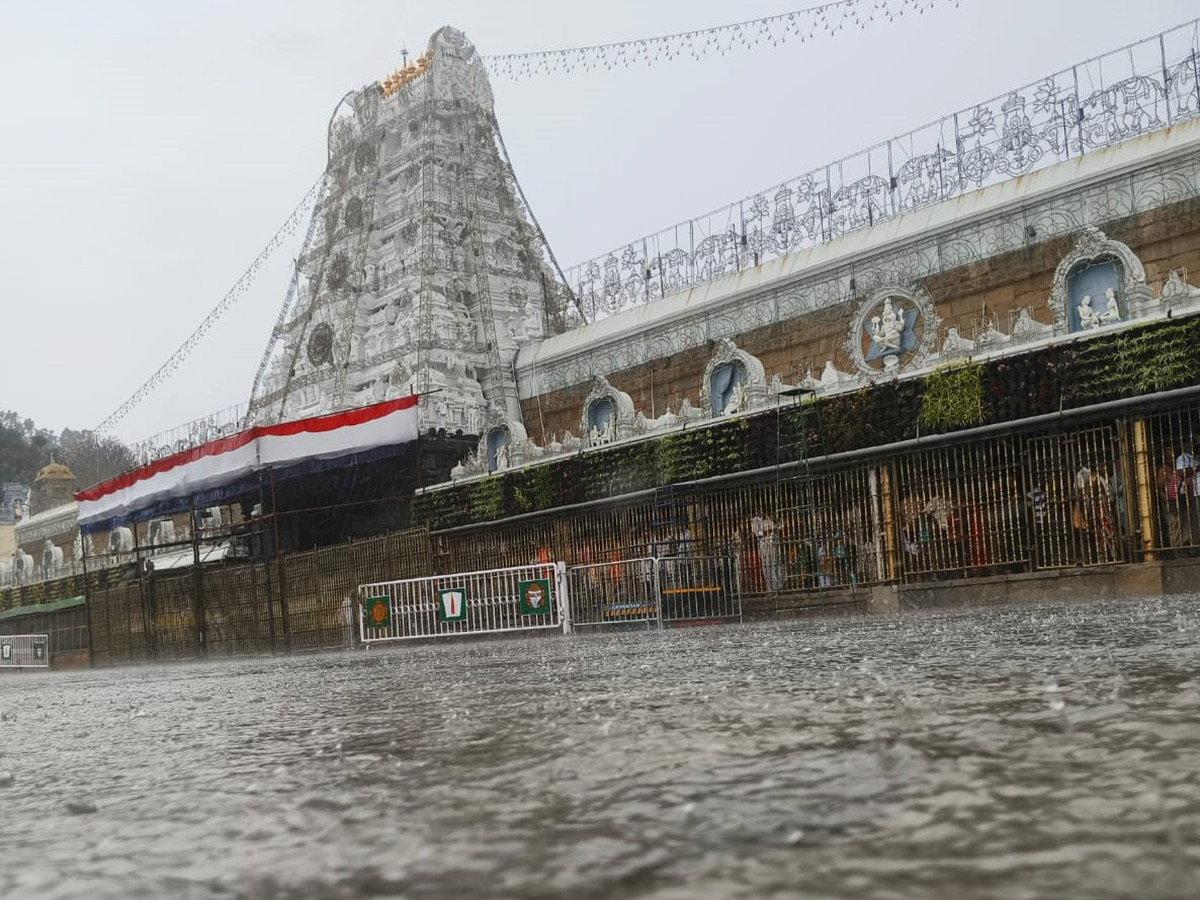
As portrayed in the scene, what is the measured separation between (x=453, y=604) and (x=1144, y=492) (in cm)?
1020

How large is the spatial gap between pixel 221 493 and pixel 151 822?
80.5 ft

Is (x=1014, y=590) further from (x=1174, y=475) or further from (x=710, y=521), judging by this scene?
(x=710, y=521)

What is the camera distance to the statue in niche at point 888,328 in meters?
21.2

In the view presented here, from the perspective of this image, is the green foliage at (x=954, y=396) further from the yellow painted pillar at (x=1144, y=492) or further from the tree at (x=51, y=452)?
the tree at (x=51, y=452)

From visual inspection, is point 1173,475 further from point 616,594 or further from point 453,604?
point 453,604

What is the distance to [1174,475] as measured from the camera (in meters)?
13.8

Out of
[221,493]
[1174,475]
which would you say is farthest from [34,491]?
[1174,475]

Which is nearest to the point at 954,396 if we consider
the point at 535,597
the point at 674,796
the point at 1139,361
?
the point at 1139,361

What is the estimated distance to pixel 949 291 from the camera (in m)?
21.1

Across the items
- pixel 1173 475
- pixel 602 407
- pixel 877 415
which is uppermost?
pixel 602 407

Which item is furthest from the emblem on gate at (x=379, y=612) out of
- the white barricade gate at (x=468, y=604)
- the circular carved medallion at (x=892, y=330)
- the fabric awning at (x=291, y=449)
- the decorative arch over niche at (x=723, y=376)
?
the circular carved medallion at (x=892, y=330)

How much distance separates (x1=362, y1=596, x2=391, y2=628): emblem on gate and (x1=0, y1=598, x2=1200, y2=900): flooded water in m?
16.1

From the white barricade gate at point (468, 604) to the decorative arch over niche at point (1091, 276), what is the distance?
843 cm

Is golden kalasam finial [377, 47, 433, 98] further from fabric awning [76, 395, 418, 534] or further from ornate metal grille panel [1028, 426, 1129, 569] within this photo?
ornate metal grille panel [1028, 426, 1129, 569]
